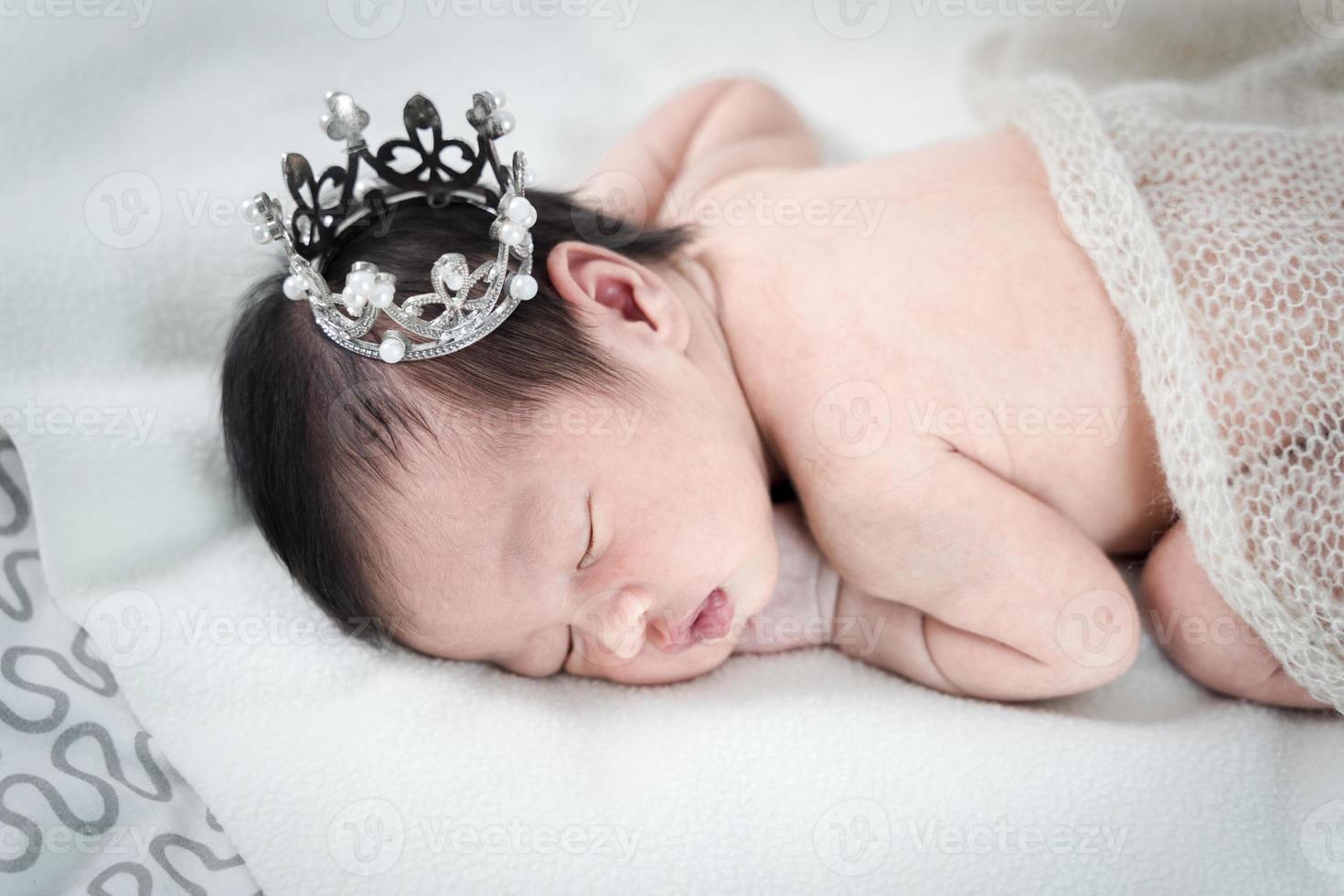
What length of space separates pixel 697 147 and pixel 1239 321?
0.96 meters

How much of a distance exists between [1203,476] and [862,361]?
42 cm

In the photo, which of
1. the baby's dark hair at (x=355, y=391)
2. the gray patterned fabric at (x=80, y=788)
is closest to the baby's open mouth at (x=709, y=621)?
the baby's dark hair at (x=355, y=391)

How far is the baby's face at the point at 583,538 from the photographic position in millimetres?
1079

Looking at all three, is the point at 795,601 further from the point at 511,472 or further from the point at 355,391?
the point at 355,391

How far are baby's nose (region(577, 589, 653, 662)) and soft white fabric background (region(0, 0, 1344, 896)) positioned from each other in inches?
5.6

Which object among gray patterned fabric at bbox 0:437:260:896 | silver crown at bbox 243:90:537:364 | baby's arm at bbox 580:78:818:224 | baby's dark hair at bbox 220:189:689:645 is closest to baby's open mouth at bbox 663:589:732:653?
baby's dark hair at bbox 220:189:689:645

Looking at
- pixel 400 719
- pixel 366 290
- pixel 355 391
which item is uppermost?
pixel 366 290

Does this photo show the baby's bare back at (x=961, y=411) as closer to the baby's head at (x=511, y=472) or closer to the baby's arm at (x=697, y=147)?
the baby's head at (x=511, y=472)

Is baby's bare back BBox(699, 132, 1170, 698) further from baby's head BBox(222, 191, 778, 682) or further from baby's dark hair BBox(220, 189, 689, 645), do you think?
baby's dark hair BBox(220, 189, 689, 645)

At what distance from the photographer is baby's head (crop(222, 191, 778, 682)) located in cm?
108

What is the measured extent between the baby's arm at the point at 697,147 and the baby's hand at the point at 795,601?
0.57 metres

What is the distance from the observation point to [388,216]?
1.25 metres

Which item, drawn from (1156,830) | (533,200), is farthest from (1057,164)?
(1156,830)

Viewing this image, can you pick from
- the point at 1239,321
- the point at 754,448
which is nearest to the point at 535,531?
the point at 754,448
